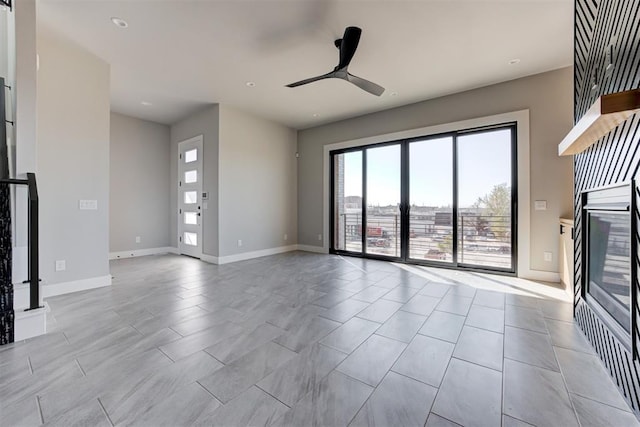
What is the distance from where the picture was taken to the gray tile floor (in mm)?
1303

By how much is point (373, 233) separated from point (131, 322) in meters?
4.07

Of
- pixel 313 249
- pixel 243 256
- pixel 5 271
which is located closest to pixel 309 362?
pixel 5 271

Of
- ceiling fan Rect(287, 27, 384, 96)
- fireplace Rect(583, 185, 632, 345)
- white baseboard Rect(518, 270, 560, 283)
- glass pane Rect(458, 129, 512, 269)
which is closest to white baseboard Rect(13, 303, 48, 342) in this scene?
ceiling fan Rect(287, 27, 384, 96)

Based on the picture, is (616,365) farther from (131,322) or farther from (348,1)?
(131,322)

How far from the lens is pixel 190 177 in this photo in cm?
560

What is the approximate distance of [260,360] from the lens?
5.78 ft

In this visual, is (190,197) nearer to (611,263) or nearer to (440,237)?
(440,237)

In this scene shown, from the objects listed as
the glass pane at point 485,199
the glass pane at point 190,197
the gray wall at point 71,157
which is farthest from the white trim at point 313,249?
the gray wall at point 71,157

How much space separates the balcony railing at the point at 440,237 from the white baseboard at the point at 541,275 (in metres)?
0.24

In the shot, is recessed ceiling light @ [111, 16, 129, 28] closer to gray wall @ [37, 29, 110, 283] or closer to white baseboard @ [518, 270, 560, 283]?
gray wall @ [37, 29, 110, 283]

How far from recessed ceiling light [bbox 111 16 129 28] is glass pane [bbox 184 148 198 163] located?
2779 millimetres

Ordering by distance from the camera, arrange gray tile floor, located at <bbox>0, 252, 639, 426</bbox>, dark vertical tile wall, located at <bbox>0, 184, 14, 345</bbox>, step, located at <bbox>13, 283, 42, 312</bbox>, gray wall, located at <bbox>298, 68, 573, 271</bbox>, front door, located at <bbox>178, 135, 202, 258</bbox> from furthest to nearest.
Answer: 1. front door, located at <bbox>178, 135, 202, 258</bbox>
2. gray wall, located at <bbox>298, 68, 573, 271</bbox>
3. step, located at <bbox>13, 283, 42, 312</bbox>
4. dark vertical tile wall, located at <bbox>0, 184, 14, 345</bbox>
5. gray tile floor, located at <bbox>0, 252, 639, 426</bbox>

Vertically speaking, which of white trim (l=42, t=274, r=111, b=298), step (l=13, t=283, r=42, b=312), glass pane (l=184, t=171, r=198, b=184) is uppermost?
glass pane (l=184, t=171, r=198, b=184)

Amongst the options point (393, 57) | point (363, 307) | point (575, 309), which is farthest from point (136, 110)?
point (575, 309)
